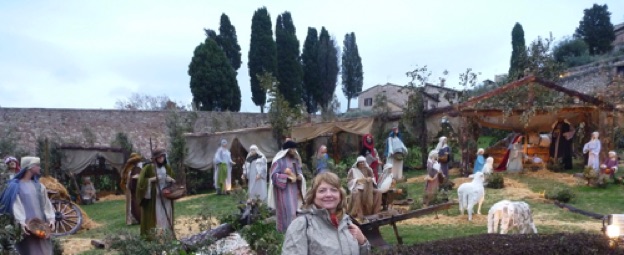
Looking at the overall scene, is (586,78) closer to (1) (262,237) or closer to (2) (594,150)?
(2) (594,150)

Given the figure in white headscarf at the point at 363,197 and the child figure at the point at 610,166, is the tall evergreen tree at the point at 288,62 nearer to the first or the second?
the child figure at the point at 610,166

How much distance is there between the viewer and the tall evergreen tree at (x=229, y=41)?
3819 centimetres

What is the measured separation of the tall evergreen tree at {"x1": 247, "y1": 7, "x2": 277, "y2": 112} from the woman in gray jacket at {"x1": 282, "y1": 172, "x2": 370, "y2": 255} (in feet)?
105

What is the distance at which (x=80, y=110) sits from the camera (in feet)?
80.0

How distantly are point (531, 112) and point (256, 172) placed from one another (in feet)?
32.1

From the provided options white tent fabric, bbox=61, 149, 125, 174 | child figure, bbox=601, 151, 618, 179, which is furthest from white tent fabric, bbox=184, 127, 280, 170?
child figure, bbox=601, 151, 618, 179

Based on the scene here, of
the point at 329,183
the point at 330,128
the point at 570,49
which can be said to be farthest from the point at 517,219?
the point at 570,49

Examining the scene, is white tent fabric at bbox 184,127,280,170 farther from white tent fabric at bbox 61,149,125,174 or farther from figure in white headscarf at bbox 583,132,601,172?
figure in white headscarf at bbox 583,132,601,172

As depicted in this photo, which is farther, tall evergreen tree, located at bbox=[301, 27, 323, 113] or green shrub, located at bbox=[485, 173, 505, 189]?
tall evergreen tree, located at bbox=[301, 27, 323, 113]

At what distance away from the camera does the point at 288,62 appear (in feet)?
121

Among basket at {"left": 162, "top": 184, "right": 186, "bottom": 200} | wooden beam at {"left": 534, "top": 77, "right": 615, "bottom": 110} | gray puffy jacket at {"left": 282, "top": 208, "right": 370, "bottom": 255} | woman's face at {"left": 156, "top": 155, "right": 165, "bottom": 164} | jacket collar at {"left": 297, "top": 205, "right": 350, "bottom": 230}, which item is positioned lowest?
basket at {"left": 162, "top": 184, "right": 186, "bottom": 200}

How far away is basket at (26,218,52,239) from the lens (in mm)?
7023

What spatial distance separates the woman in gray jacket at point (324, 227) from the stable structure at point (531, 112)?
15.6m

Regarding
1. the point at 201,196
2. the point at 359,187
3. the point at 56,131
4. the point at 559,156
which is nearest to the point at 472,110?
the point at 559,156
